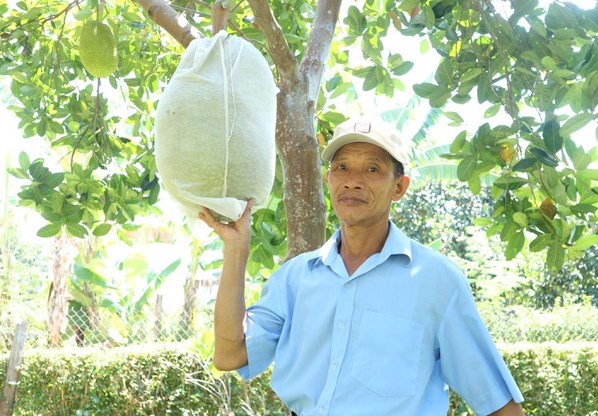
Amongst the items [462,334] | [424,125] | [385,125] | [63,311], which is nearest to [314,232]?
[385,125]

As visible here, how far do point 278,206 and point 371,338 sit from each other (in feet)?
4.04

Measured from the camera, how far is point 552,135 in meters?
1.94

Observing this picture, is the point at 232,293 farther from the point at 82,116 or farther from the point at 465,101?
the point at 82,116

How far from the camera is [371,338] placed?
1532 millimetres

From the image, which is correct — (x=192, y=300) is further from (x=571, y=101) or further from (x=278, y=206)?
(x=571, y=101)

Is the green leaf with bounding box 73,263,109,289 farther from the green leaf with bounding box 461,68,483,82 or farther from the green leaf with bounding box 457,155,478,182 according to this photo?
the green leaf with bounding box 461,68,483,82

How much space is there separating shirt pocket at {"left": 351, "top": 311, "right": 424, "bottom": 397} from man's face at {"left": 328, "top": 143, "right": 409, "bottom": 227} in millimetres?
206

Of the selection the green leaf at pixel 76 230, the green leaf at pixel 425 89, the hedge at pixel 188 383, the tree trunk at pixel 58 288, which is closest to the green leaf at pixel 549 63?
the green leaf at pixel 425 89

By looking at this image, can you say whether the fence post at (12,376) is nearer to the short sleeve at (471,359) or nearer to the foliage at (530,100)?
the foliage at (530,100)

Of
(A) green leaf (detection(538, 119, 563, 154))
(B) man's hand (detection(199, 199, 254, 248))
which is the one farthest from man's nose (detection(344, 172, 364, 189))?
(A) green leaf (detection(538, 119, 563, 154))

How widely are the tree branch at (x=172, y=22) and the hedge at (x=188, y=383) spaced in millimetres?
3532

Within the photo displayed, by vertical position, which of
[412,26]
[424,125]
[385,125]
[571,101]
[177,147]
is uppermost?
[424,125]

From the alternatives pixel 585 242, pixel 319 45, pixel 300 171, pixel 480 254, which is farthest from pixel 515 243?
pixel 480 254

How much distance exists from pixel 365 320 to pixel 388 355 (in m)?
0.08
